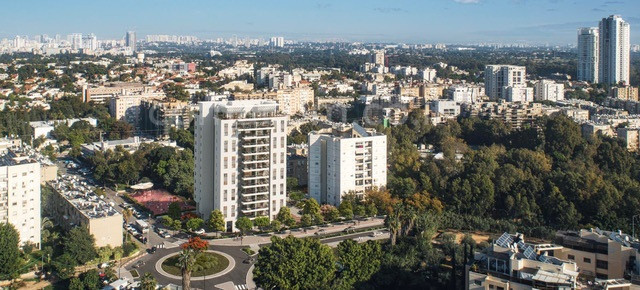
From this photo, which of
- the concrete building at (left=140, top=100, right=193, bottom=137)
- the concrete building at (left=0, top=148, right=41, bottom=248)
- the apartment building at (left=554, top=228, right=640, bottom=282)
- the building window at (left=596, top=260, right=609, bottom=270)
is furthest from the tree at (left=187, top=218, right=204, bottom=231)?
the concrete building at (left=140, top=100, right=193, bottom=137)

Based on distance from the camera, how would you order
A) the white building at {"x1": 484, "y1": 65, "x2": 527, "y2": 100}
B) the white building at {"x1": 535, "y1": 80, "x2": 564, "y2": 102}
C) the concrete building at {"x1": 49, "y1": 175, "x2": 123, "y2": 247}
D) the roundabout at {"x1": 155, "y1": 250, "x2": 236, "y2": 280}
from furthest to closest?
the white building at {"x1": 484, "y1": 65, "x2": 527, "y2": 100}, the white building at {"x1": 535, "y1": 80, "x2": 564, "y2": 102}, the concrete building at {"x1": 49, "y1": 175, "x2": 123, "y2": 247}, the roundabout at {"x1": 155, "y1": 250, "x2": 236, "y2": 280}

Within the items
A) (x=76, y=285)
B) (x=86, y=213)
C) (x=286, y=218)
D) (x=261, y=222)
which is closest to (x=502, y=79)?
(x=286, y=218)

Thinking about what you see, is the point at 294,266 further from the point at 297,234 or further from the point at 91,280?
the point at 297,234

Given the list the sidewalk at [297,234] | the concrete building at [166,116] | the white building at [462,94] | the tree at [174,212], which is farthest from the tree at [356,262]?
the white building at [462,94]

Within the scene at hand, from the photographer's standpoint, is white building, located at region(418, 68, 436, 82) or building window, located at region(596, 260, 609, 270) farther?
white building, located at region(418, 68, 436, 82)

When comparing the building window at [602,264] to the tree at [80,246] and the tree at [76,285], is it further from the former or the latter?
the tree at [80,246]

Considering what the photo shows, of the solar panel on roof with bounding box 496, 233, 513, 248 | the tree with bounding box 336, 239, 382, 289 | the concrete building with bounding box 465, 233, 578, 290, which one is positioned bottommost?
the tree with bounding box 336, 239, 382, 289

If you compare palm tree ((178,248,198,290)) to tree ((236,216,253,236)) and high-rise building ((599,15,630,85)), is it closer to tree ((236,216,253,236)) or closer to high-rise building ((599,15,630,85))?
tree ((236,216,253,236))
